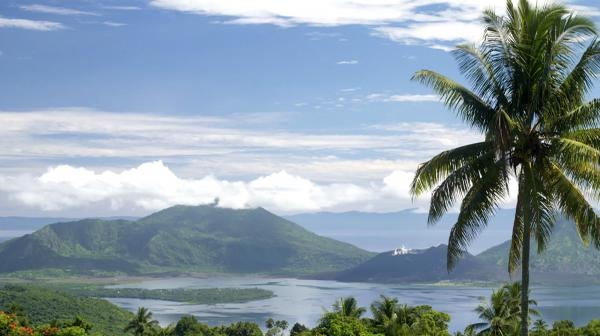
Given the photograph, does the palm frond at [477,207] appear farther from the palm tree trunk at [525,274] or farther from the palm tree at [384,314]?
the palm tree at [384,314]

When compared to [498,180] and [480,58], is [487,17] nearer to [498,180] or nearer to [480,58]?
[480,58]

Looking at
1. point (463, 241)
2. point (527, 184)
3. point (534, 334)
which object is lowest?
point (534, 334)

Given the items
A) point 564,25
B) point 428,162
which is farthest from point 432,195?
point 564,25

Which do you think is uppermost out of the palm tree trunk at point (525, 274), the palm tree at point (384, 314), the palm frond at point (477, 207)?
the palm frond at point (477, 207)

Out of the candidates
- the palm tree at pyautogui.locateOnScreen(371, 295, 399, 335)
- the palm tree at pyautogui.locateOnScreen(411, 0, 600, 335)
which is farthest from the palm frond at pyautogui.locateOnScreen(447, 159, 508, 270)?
the palm tree at pyautogui.locateOnScreen(371, 295, 399, 335)

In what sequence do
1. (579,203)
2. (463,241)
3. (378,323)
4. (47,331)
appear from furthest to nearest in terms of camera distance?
(378,323) → (47,331) → (463,241) → (579,203)

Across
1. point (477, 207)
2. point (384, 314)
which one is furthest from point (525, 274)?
point (384, 314)

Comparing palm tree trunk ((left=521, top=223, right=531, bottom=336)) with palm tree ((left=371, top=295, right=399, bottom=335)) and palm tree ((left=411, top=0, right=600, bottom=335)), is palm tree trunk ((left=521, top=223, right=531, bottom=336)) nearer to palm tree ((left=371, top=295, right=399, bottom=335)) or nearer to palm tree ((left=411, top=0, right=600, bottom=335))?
palm tree ((left=411, top=0, right=600, bottom=335))

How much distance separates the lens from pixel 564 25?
16.3 m

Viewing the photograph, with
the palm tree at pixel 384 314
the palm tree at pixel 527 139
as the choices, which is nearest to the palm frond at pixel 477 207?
the palm tree at pixel 527 139

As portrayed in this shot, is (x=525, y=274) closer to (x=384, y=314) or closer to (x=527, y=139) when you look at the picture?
(x=527, y=139)

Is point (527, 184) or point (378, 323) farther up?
point (527, 184)

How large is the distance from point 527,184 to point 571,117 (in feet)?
5.74

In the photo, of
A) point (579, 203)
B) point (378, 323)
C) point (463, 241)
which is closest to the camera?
point (579, 203)
